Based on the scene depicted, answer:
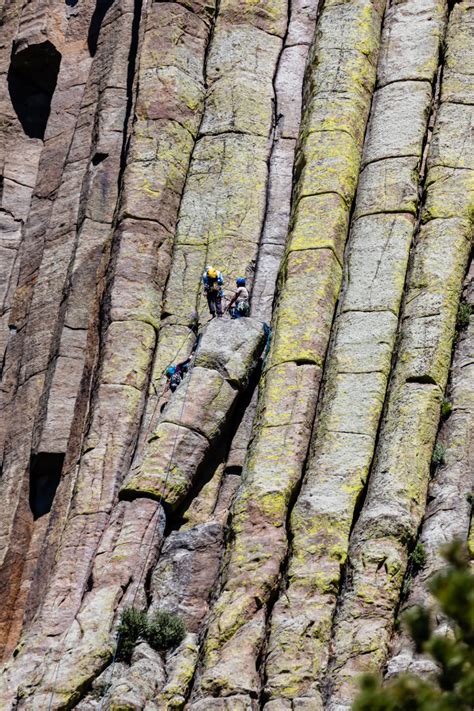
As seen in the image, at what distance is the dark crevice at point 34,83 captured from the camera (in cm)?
4450

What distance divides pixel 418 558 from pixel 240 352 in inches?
259

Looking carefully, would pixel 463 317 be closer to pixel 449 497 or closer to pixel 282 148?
pixel 449 497

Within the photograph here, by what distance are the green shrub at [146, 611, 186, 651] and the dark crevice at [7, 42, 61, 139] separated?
19.5m

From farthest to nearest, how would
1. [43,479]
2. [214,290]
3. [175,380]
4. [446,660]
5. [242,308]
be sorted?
[43,479] → [214,290] → [242,308] → [175,380] → [446,660]

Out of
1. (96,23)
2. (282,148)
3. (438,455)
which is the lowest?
(438,455)

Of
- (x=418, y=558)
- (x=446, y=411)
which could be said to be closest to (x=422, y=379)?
(x=446, y=411)

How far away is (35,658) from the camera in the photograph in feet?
99.6

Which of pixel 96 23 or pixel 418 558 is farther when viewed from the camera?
pixel 96 23

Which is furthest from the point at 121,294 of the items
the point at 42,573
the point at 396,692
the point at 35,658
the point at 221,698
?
the point at 396,692

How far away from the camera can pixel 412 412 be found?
98.8 ft

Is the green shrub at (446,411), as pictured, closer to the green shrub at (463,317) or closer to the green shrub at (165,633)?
the green shrub at (463,317)

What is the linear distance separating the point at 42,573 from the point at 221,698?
7.41m

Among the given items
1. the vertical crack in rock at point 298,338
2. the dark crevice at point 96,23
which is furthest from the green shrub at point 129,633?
the dark crevice at point 96,23

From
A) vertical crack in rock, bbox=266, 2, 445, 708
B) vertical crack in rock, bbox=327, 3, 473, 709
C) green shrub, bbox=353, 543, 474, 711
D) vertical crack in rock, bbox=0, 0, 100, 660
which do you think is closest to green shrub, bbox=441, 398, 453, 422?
vertical crack in rock, bbox=327, 3, 473, 709
